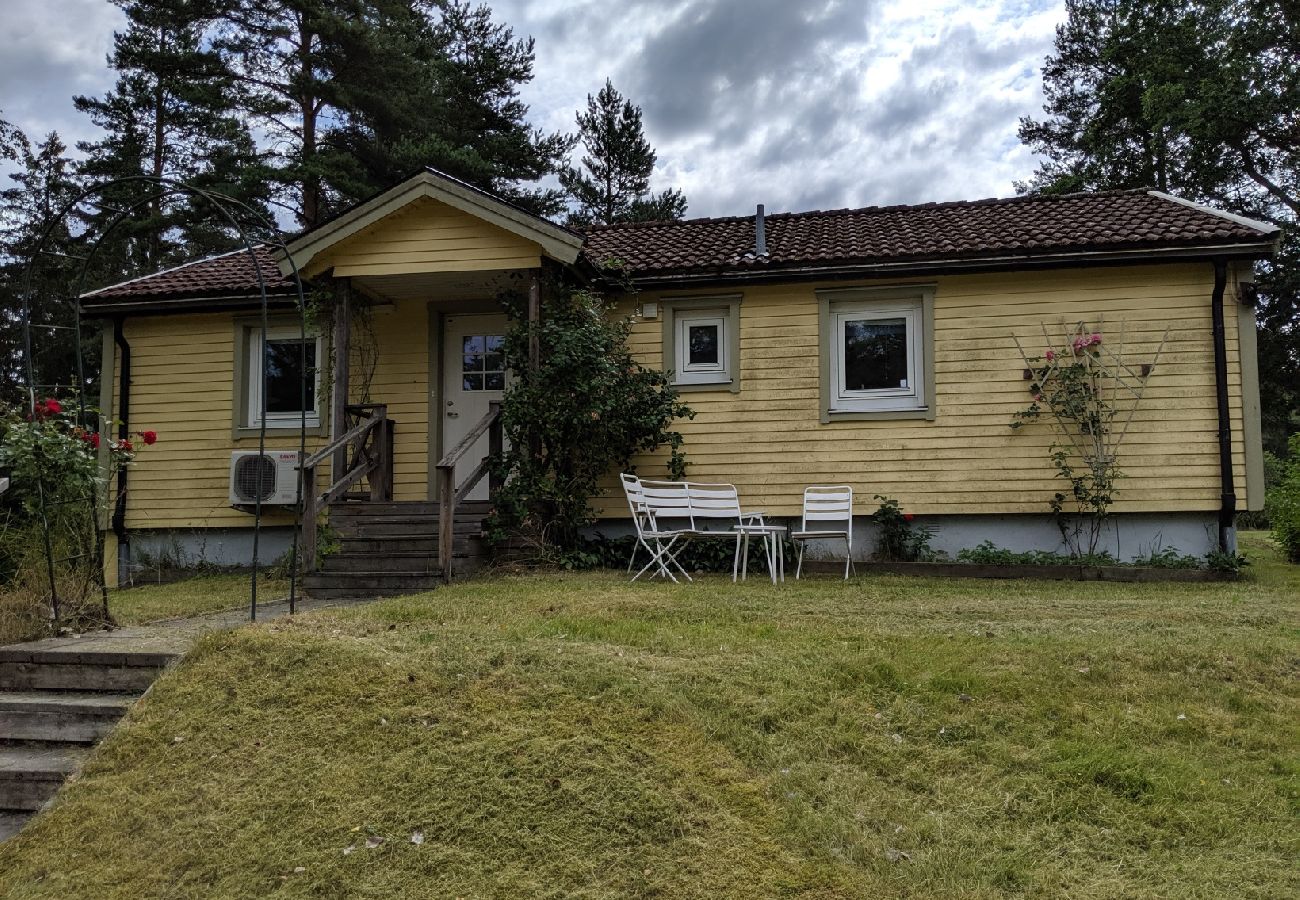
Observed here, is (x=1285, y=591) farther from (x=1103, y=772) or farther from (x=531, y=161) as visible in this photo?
(x=531, y=161)

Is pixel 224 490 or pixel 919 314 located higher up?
pixel 919 314

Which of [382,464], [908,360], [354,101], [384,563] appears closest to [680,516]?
[384,563]

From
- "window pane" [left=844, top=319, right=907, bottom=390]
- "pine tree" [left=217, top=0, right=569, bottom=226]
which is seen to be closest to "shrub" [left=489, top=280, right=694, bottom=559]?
"window pane" [left=844, top=319, right=907, bottom=390]

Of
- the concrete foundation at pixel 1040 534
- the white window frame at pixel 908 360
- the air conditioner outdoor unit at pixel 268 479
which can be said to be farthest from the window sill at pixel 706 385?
the air conditioner outdoor unit at pixel 268 479

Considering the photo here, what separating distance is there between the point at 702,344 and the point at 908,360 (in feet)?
7.63

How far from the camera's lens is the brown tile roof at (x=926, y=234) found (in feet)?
29.0

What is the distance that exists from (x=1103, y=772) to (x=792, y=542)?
583 cm

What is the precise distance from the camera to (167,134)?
22.8 metres

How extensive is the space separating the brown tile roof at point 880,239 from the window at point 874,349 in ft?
1.58

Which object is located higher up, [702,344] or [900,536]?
[702,344]

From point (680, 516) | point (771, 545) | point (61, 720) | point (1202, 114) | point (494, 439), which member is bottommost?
point (61, 720)

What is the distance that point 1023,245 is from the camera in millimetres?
8930

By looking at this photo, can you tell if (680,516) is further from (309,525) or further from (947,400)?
(309,525)

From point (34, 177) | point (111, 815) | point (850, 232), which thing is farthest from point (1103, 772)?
point (34, 177)
